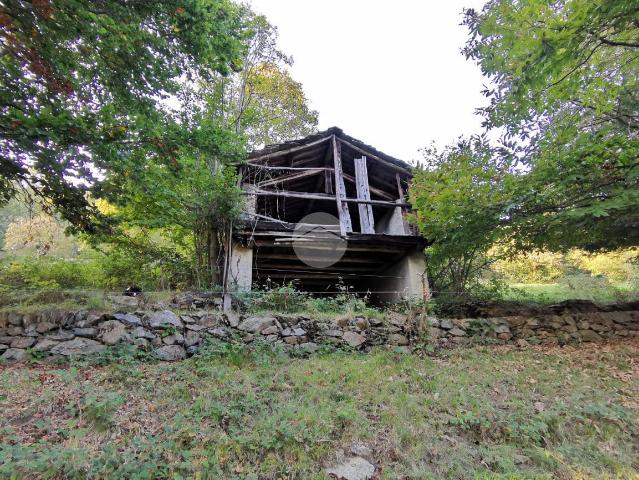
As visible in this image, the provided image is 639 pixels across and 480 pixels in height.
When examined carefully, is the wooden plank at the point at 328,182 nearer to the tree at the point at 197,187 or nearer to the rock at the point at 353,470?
the tree at the point at 197,187

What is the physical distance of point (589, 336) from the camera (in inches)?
254

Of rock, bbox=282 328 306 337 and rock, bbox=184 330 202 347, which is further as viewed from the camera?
rock, bbox=282 328 306 337

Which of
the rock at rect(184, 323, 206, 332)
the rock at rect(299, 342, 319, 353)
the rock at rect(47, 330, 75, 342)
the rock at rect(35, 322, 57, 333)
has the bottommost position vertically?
the rock at rect(299, 342, 319, 353)

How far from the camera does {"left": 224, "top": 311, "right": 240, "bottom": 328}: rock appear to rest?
566cm

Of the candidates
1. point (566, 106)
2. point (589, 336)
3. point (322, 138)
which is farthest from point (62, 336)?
point (566, 106)

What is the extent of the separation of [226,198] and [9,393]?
4.47 m

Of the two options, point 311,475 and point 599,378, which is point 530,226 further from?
point 311,475

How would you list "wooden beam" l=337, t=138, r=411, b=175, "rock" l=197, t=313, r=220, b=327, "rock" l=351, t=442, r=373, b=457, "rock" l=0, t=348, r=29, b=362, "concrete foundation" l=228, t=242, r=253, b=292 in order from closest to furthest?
"rock" l=351, t=442, r=373, b=457 → "rock" l=0, t=348, r=29, b=362 → "rock" l=197, t=313, r=220, b=327 → "concrete foundation" l=228, t=242, r=253, b=292 → "wooden beam" l=337, t=138, r=411, b=175

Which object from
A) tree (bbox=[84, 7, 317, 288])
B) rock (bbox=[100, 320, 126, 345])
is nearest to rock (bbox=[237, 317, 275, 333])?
rock (bbox=[100, 320, 126, 345])

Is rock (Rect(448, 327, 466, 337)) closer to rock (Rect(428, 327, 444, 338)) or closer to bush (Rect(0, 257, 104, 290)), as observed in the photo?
rock (Rect(428, 327, 444, 338))

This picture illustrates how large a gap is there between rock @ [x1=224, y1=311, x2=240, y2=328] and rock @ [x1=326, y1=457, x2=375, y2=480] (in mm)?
3214

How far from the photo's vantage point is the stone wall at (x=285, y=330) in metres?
4.88

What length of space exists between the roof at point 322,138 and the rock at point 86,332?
512 centimetres

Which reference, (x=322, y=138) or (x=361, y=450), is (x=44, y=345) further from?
(x=322, y=138)
